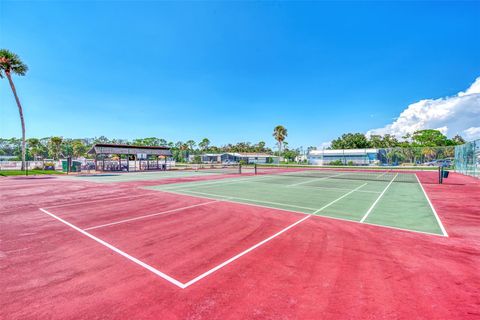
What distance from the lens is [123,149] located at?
37.4 m

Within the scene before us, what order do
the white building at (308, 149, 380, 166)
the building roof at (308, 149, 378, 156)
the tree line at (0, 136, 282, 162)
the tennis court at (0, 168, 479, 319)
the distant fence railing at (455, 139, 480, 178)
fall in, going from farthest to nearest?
the tree line at (0, 136, 282, 162) < the building roof at (308, 149, 378, 156) < the white building at (308, 149, 380, 166) < the distant fence railing at (455, 139, 480, 178) < the tennis court at (0, 168, 479, 319)

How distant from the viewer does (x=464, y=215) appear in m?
9.41

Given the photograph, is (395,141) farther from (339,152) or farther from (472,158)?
(472,158)

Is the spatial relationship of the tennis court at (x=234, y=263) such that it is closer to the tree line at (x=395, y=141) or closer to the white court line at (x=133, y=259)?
the white court line at (x=133, y=259)

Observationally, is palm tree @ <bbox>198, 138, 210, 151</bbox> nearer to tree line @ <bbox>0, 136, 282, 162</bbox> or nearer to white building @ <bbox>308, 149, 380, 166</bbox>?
tree line @ <bbox>0, 136, 282, 162</bbox>

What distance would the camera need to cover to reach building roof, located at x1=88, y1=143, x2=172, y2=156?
114 feet

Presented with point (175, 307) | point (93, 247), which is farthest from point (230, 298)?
point (93, 247)

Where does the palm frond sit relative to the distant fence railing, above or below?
above

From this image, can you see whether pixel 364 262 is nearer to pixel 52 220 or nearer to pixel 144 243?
pixel 144 243

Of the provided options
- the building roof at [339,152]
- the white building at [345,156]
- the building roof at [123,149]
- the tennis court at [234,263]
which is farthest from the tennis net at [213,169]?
the building roof at [339,152]

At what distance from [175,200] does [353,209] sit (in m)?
9.33

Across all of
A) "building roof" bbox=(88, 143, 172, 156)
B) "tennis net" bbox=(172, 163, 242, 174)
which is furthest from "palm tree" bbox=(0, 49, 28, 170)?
"tennis net" bbox=(172, 163, 242, 174)

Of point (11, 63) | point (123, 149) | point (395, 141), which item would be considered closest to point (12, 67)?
point (11, 63)

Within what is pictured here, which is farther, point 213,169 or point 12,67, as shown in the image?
point 213,169
